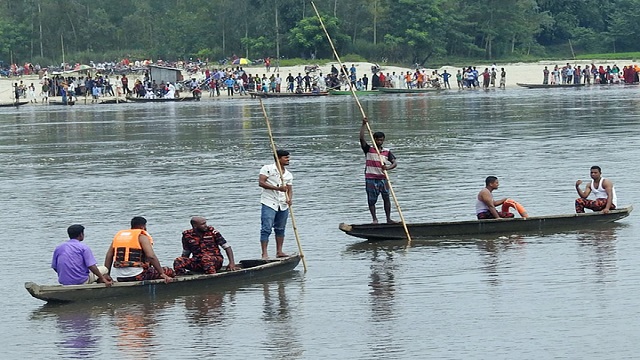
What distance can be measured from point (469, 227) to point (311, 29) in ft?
219

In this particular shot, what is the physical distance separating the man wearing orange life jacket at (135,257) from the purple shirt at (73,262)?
1.03 ft

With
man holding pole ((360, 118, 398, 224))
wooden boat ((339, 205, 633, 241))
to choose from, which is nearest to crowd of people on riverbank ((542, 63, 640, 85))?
wooden boat ((339, 205, 633, 241))

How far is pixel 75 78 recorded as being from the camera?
77.9 metres

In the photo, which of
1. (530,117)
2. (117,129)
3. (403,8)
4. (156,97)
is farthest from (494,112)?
(403,8)

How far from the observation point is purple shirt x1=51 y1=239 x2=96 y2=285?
13320mm

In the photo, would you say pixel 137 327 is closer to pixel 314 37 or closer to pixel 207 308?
pixel 207 308

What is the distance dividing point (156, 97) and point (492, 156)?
44.7m

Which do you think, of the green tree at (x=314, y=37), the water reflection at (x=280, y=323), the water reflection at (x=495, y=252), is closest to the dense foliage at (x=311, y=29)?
the green tree at (x=314, y=37)

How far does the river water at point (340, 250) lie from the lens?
1172cm

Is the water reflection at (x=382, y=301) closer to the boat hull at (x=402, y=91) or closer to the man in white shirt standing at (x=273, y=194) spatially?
the man in white shirt standing at (x=273, y=194)

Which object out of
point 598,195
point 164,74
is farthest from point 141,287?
point 164,74

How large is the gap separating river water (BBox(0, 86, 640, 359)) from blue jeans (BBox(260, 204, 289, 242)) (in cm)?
68

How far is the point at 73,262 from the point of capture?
43.8ft

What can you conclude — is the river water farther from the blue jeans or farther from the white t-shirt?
the white t-shirt
